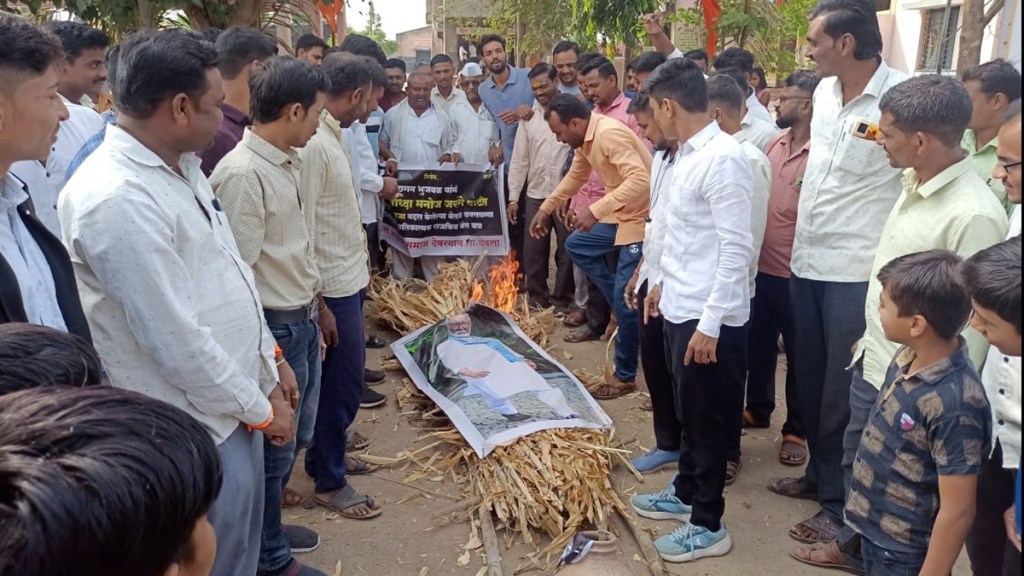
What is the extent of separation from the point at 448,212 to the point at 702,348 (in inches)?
167

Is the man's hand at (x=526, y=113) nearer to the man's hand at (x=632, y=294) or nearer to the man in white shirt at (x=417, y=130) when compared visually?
the man in white shirt at (x=417, y=130)

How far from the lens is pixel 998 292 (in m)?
1.87

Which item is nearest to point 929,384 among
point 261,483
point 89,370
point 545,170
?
point 261,483

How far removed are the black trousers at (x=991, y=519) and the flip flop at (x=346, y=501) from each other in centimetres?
245

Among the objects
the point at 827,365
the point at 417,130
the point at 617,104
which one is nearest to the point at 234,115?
the point at 827,365

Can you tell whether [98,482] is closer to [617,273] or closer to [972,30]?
[617,273]

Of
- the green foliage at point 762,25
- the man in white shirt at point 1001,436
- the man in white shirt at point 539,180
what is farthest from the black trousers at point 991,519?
the green foliage at point 762,25

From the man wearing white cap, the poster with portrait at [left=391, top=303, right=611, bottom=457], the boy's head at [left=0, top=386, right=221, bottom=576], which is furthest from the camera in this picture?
the man wearing white cap

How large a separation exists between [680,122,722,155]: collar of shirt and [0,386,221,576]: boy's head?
2523mm

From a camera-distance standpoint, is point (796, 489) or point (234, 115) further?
point (796, 489)

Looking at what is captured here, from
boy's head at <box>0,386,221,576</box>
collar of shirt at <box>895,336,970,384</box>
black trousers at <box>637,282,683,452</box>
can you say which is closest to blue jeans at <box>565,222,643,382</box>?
black trousers at <box>637,282,683,452</box>

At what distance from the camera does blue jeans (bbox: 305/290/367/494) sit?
351 centimetres

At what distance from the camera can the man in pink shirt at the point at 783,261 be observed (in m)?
4.09

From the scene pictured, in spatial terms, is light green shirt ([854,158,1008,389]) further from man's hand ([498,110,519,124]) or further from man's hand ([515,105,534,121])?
man's hand ([498,110,519,124])
